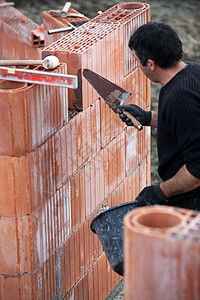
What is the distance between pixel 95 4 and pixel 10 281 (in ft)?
40.7

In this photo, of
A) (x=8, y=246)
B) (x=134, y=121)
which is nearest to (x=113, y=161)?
(x=134, y=121)

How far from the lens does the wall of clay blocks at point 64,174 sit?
3484 mm

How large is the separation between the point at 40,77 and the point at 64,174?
93cm

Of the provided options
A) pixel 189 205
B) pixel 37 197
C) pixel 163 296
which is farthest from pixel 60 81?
pixel 163 296

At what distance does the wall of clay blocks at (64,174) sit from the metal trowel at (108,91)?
62 mm

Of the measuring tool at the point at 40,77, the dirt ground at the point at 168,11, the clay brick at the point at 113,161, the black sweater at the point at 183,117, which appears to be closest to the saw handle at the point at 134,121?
the black sweater at the point at 183,117

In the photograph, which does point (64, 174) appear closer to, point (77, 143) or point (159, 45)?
point (77, 143)

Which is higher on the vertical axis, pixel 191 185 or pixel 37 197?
pixel 191 185

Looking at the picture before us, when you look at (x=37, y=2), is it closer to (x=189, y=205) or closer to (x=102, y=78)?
(x=102, y=78)

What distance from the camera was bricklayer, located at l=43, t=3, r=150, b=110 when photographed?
156 inches

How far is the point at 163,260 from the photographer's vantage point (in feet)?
6.24

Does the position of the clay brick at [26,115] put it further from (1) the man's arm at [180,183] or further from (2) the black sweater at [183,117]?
(1) the man's arm at [180,183]

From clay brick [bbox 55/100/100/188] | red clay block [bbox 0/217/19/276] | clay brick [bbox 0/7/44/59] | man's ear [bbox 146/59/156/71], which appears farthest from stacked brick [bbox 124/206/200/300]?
clay brick [bbox 0/7/44/59]

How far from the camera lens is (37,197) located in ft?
12.1
